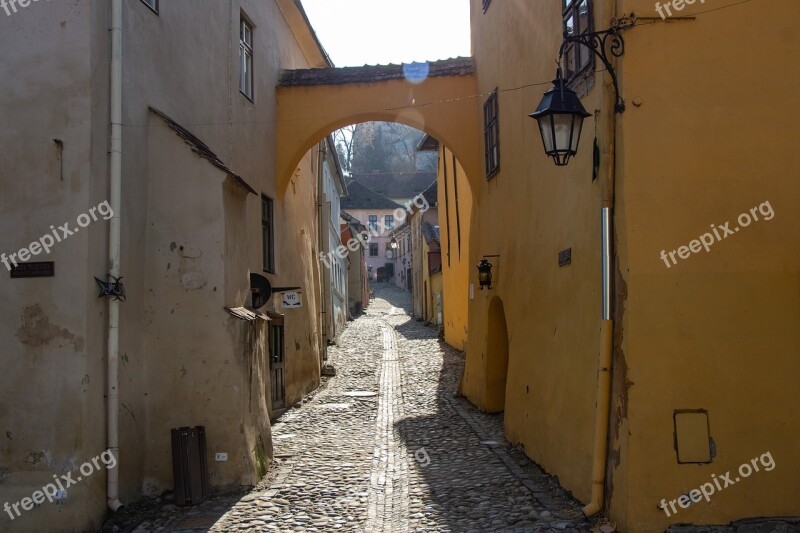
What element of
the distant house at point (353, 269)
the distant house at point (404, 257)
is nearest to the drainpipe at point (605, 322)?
the distant house at point (353, 269)

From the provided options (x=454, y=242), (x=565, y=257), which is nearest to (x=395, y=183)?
(x=454, y=242)

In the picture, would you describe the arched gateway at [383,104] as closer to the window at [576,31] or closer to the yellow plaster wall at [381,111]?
the yellow plaster wall at [381,111]

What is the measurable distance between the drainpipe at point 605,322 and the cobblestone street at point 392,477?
42 centimetres

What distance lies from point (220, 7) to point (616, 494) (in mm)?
8474

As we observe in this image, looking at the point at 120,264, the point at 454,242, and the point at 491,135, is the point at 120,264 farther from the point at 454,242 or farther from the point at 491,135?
the point at 454,242

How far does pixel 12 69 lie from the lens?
21.9ft

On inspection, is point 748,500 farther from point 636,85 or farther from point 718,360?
point 636,85

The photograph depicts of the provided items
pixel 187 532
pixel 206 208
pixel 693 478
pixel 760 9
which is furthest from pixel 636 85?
pixel 187 532

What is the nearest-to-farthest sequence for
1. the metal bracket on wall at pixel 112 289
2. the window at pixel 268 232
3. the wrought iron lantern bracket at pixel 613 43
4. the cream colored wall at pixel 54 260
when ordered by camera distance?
the wrought iron lantern bracket at pixel 613 43 → the cream colored wall at pixel 54 260 → the metal bracket on wall at pixel 112 289 → the window at pixel 268 232

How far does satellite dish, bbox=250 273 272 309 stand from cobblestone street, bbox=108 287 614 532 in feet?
6.57

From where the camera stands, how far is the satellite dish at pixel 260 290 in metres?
10.4

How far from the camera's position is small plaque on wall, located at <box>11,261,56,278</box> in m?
6.52

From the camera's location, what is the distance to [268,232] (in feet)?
44.1

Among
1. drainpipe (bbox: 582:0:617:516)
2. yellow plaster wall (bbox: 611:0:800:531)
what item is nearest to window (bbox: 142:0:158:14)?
drainpipe (bbox: 582:0:617:516)
